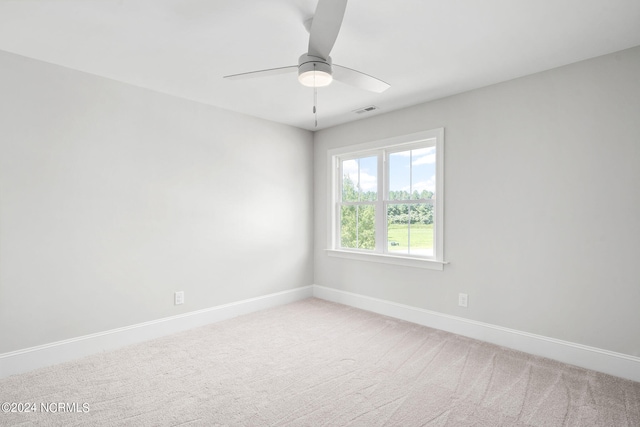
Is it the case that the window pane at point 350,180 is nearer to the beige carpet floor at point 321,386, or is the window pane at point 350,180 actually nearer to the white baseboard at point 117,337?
the white baseboard at point 117,337

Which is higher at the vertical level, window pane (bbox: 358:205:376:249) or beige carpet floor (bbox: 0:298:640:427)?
window pane (bbox: 358:205:376:249)

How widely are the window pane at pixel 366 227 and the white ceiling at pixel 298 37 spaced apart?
1.66 metres

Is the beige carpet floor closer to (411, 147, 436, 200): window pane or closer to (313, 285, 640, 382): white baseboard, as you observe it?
(313, 285, 640, 382): white baseboard

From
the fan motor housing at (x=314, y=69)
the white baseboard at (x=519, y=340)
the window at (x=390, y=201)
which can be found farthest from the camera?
the window at (x=390, y=201)

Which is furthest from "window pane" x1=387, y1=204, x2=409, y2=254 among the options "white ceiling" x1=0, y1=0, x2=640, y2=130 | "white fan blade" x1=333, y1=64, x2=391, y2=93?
"white fan blade" x1=333, y1=64, x2=391, y2=93

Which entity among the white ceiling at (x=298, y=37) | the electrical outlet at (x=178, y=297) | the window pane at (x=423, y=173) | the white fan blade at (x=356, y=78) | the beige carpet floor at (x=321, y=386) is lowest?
the beige carpet floor at (x=321, y=386)

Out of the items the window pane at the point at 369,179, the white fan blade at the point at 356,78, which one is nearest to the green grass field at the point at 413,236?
the window pane at the point at 369,179

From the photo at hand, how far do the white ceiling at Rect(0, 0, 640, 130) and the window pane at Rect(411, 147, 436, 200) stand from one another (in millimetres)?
783

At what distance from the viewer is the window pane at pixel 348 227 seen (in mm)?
4508

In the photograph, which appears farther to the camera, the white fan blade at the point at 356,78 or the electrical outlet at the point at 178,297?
the electrical outlet at the point at 178,297

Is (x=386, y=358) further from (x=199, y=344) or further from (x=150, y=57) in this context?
(x=150, y=57)

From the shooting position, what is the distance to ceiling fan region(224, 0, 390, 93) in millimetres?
1595

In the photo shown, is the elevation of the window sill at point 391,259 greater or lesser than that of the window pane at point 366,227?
lesser

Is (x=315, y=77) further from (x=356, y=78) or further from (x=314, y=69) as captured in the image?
(x=356, y=78)
